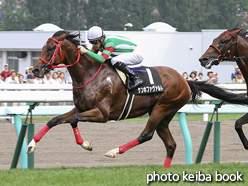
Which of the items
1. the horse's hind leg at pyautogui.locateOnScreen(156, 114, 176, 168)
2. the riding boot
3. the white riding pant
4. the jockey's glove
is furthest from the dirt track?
the jockey's glove

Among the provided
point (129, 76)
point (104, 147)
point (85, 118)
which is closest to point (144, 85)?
point (129, 76)

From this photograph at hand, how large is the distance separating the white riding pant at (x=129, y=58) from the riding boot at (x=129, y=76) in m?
0.08

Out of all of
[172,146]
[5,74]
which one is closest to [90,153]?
[172,146]

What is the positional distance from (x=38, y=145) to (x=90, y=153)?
1001 mm

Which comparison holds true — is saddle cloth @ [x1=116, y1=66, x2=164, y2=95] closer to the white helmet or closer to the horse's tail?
the white helmet

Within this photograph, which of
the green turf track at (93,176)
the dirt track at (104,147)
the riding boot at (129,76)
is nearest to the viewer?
the green turf track at (93,176)

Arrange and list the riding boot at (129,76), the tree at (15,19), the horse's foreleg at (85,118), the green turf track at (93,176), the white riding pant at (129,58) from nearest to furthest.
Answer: the green turf track at (93,176) < the horse's foreleg at (85,118) < the riding boot at (129,76) < the white riding pant at (129,58) < the tree at (15,19)

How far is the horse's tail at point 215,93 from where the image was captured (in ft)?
19.0

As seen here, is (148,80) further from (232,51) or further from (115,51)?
(232,51)

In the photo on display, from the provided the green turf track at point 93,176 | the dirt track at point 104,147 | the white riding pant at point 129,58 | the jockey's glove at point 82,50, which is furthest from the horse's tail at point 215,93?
the jockey's glove at point 82,50

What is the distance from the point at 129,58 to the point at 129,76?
9.8 inches

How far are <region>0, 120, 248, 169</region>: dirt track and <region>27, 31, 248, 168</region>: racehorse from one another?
1.04 metres

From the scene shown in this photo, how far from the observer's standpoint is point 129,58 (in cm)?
529

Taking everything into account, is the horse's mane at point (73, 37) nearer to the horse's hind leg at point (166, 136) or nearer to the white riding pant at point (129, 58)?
the white riding pant at point (129, 58)
